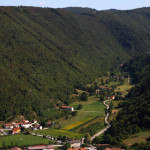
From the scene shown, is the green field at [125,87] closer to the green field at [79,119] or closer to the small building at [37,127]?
Answer: the green field at [79,119]

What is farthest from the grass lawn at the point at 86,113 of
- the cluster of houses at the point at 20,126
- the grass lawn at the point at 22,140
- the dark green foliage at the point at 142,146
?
the dark green foliage at the point at 142,146

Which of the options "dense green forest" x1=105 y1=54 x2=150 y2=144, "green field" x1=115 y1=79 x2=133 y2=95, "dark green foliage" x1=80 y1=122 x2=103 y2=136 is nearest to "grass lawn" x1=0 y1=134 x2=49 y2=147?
"dark green foliage" x1=80 y1=122 x2=103 y2=136

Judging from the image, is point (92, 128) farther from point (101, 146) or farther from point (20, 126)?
point (20, 126)

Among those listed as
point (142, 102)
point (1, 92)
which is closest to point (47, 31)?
point (1, 92)

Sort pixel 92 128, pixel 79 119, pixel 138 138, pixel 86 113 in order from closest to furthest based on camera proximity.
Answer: pixel 138 138 → pixel 92 128 → pixel 79 119 → pixel 86 113

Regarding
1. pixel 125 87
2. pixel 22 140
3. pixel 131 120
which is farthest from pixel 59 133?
pixel 125 87
